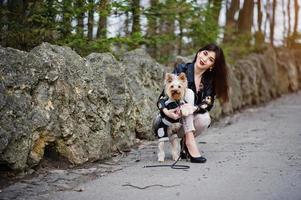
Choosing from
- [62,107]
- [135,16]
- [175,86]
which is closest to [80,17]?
[135,16]

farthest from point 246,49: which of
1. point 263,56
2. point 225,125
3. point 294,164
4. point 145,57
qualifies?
point 294,164

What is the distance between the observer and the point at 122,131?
793 cm

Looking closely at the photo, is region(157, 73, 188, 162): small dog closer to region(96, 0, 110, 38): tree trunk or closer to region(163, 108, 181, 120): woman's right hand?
region(163, 108, 181, 120): woman's right hand

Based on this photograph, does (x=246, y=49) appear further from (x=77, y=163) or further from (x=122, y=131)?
(x=77, y=163)

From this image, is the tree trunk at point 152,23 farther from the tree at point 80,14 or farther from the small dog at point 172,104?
the small dog at point 172,104

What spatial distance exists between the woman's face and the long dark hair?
5 cm

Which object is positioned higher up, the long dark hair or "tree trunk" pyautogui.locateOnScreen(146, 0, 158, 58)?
"tree trunk" pyautogui.locateOnScreen(146, 0, 158, 58)

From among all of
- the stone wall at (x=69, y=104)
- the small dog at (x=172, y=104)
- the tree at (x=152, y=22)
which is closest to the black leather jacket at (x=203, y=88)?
Result: the small dog at (x=172, y=104)

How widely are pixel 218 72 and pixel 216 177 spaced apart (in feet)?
6.27

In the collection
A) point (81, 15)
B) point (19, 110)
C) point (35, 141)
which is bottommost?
point (35, 141)

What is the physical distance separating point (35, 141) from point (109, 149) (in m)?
1.55

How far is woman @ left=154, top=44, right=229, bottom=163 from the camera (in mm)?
6938

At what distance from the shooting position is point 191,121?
6.86 m

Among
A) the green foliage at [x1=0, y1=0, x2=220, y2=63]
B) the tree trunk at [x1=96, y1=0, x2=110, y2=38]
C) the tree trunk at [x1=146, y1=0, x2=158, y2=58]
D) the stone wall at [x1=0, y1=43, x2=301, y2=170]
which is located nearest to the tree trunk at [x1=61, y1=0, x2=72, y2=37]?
the green foliage at [x1=0, y1=0, x2=220, y2=63]
